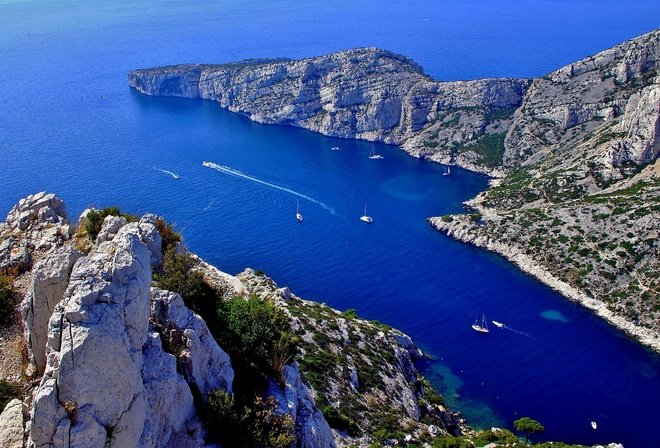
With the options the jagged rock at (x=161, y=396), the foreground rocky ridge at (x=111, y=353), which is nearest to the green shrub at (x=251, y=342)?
the foreground rocky ridge at (x=111, y=353)

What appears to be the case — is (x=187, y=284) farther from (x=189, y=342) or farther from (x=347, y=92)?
(x=347, y=92)

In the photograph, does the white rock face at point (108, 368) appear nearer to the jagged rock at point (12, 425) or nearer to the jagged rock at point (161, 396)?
the jagged rock at point (161, 396)

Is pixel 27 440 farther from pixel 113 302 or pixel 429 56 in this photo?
pixel 429 56

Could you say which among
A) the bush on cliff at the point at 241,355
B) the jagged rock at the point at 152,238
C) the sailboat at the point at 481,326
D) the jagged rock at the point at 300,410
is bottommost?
the sailboat at the point at 481,326

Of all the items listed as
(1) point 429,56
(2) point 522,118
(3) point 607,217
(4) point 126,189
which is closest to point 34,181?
(4) point 126,189

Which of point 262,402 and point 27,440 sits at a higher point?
point 27,440

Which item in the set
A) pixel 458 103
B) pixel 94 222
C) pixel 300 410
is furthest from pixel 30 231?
pixel 458 103
